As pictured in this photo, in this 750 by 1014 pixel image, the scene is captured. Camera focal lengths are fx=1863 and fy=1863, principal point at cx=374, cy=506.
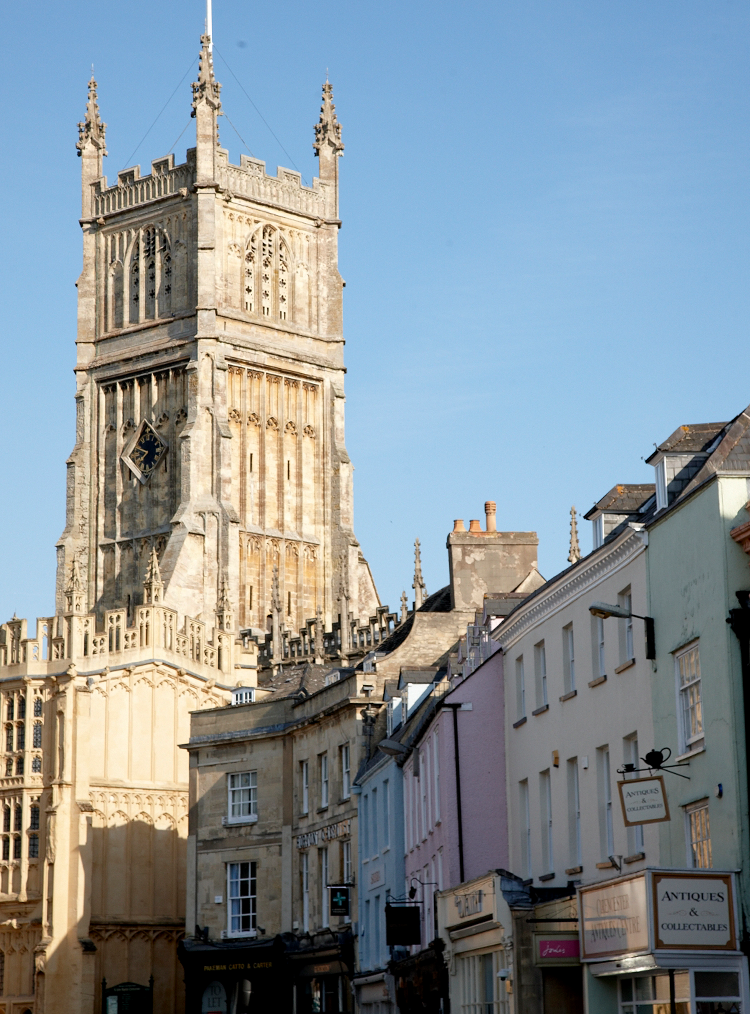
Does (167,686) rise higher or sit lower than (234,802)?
higher

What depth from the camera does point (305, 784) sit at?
1831 inches

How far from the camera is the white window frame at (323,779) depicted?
1769 inches

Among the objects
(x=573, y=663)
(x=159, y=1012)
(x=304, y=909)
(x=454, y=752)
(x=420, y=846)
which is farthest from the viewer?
(x=159, y=1012)

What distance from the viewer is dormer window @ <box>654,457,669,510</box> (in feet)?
84.9

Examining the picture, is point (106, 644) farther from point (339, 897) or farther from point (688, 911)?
point (688, 911)

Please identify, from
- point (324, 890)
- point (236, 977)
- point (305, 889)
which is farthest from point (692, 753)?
point (236, 977)

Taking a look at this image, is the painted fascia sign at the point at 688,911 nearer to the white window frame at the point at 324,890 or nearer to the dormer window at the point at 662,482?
the dormer window at the point at 662,482

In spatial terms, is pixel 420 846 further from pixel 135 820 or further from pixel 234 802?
pixel 135 820

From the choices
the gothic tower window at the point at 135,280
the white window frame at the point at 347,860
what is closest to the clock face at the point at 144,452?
the gothic tower window at the point at 135,280

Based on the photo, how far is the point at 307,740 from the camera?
4619cm

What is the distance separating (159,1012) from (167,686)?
31.7ft

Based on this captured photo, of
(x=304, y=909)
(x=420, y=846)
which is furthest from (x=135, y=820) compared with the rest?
(x=420, y=846)

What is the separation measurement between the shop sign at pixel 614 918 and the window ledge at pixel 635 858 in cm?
78

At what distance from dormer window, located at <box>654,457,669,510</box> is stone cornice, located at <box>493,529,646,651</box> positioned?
2.45 feet
